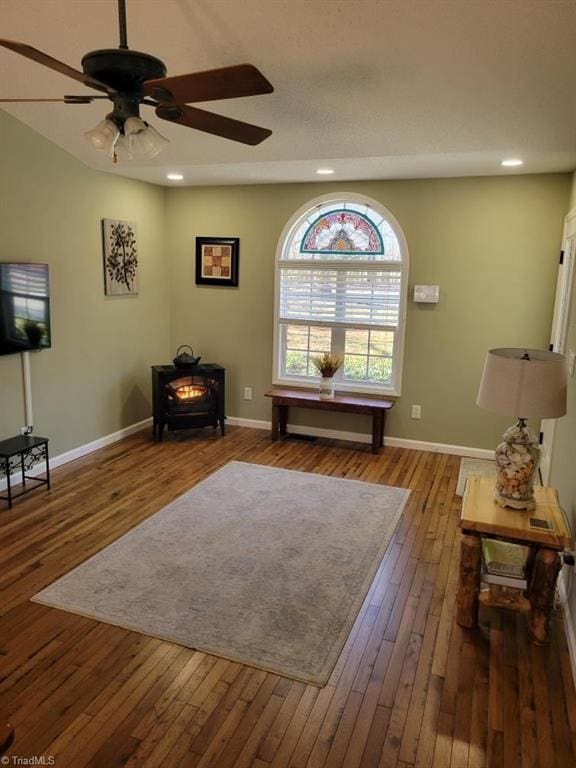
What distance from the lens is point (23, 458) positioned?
4035mm

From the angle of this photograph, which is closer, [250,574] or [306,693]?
[306,693]

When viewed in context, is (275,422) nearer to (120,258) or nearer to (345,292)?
(345,292)

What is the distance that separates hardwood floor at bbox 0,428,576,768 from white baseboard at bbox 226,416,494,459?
206cm

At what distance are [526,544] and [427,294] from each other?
304cm

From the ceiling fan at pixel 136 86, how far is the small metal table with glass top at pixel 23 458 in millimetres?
2525

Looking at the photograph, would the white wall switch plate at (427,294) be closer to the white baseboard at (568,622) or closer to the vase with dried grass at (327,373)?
the vase with dried grass at (327,373)

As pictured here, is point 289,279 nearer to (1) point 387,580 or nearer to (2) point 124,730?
(1) point 387,580

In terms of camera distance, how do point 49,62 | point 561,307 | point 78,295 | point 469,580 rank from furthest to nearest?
point 78,295 < point 561,307 < point 469,580 < point 49,62

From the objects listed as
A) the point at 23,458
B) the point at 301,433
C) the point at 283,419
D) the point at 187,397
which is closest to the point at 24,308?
the point at 23,458

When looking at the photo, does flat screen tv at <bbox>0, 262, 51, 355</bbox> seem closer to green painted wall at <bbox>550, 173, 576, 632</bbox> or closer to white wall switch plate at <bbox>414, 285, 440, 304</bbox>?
white wall switch plate at <bbox>414, 285, 440, 304</bbox>

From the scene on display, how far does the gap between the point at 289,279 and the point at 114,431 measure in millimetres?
2343

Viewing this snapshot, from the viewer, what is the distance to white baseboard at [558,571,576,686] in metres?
2.30

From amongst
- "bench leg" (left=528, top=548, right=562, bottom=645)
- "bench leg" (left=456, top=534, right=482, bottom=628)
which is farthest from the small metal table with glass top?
"bench leg" (left=528, top=548, right=562, bottom=645)

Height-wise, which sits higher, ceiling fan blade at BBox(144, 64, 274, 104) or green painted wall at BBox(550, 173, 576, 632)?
ceiling fan blade at BBox(144, 64, 274, 104)
